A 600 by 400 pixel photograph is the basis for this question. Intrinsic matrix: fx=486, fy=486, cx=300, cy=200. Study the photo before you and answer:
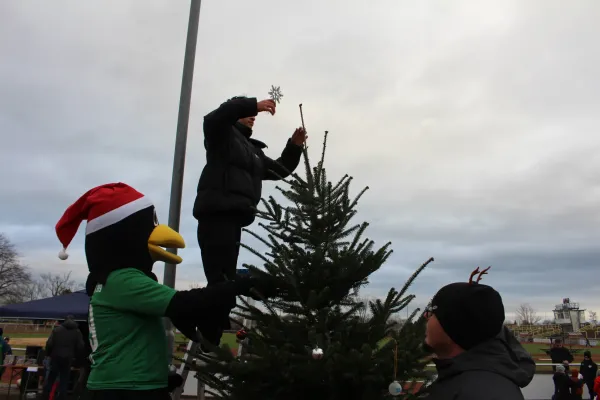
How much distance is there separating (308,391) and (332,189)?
104 cm

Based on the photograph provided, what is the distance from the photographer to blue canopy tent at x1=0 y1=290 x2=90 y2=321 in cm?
1060

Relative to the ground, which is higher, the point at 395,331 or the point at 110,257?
the point at 110,257

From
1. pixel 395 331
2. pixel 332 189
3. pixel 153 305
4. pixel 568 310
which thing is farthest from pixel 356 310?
pixel 568 310

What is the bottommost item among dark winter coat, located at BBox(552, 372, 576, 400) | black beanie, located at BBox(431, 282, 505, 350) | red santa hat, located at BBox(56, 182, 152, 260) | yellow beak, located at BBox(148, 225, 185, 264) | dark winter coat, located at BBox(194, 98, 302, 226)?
dark winter coat, located at BBox(552, 372, 576, 400)

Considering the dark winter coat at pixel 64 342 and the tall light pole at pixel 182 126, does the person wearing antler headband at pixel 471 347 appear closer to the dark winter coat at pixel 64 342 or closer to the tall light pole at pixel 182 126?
the tall light pole at pixel 182 126

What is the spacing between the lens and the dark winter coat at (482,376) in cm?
166

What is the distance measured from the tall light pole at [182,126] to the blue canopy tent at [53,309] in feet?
25.1

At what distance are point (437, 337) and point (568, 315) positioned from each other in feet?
354

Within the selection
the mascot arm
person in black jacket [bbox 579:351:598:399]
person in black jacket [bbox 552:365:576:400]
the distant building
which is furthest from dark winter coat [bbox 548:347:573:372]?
the distant building

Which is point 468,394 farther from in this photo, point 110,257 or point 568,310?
point 568,310

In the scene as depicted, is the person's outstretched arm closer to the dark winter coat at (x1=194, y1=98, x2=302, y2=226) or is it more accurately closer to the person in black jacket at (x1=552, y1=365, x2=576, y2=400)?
the dark winter coat at (x1=194, y1=98, x2=302, y2=226)

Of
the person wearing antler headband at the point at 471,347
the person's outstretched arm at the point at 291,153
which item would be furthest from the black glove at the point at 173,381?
the person's outstretched arm at the point at 291,153

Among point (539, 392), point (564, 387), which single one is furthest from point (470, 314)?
point (539, 392)

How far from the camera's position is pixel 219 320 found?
115 inches
